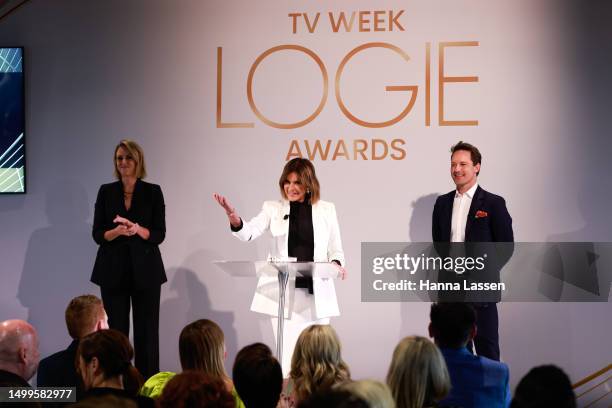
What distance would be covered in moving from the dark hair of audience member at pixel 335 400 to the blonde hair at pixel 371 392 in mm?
26

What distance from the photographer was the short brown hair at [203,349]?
139 inches

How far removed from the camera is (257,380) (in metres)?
3.01

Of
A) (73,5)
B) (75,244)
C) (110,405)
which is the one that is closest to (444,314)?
(110,405)

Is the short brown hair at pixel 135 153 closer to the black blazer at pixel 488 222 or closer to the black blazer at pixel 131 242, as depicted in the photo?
the black blazer at pixel 131 242

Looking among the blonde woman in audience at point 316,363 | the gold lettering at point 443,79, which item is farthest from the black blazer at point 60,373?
the gold lettering at point 443,79

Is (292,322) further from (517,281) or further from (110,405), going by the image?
(110,405)

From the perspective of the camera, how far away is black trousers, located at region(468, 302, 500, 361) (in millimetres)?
5469

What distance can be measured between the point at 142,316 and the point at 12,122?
2401 millimetres

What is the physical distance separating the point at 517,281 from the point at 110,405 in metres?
4.74

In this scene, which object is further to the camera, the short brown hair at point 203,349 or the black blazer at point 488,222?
the black blazer at point 488,222

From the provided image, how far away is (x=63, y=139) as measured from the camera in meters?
7.02

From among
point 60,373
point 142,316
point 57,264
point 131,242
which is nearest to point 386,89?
point 131,242

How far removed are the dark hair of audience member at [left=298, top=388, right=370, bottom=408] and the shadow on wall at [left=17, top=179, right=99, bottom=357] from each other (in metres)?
5.07

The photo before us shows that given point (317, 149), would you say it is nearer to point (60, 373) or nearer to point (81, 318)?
point (81, 318)
